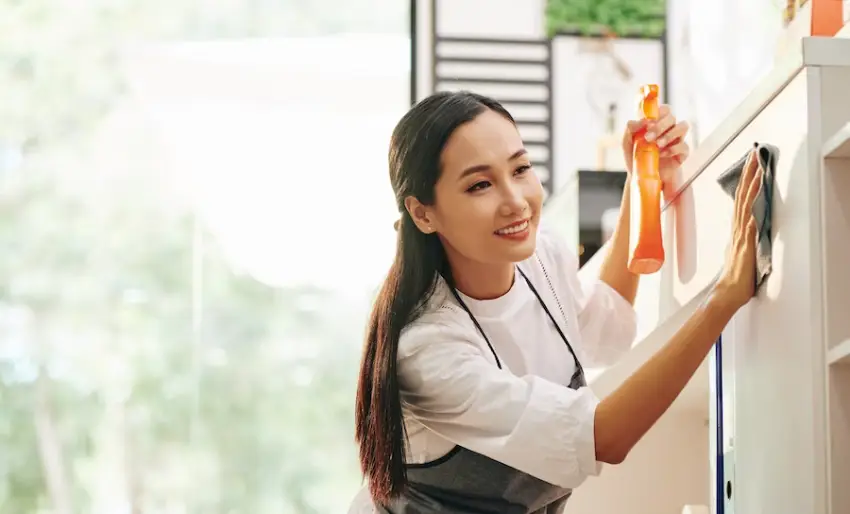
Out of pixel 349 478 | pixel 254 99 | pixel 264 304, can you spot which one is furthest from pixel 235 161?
pixel 349 478

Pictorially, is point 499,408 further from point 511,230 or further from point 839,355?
point 839,355

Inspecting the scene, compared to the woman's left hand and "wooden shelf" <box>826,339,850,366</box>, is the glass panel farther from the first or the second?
"wooden shelf" <box>826,339,850,366</box>

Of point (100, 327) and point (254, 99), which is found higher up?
point (254, 99)

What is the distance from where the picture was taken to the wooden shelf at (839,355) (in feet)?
3.47

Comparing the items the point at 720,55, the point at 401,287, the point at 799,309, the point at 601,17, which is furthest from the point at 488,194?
the point at 601,17

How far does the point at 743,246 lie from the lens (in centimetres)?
124

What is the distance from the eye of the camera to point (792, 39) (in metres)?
1.47

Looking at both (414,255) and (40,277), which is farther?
(40,277)

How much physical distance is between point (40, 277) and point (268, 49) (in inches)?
40.9

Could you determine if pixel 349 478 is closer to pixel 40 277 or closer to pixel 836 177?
pixel 40 277

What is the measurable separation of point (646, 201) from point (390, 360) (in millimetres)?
398

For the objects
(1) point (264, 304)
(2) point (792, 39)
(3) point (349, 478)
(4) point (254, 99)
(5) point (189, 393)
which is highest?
(4) point (254, 99)

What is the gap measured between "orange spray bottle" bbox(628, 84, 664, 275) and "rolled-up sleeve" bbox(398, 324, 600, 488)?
26cm

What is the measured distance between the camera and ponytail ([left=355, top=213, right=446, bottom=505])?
1386 millimetres
